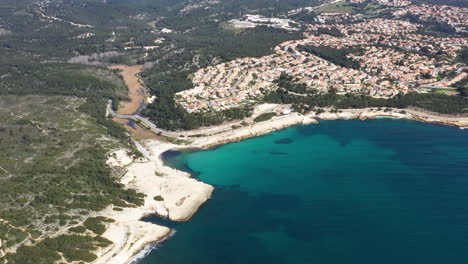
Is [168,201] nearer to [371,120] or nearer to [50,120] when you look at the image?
[50,120]

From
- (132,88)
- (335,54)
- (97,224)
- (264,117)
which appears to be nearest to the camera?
(97,224)

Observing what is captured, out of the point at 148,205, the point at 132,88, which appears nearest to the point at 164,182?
the point at 148,205

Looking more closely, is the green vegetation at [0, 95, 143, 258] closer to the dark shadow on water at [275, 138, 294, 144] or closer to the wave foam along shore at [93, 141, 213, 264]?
the wave foam along shore at [93, 141, 213, 264]

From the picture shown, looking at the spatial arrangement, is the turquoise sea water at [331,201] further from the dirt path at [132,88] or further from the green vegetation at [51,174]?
the dirt path at [132,88]

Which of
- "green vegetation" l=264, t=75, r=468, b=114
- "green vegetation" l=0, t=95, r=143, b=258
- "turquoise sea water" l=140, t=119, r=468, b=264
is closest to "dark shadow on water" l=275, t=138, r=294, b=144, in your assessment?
"turquoise sea water" l=140, t=119, r=468, b=264

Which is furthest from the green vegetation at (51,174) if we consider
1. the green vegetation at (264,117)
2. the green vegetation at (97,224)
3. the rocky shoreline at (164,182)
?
the green vegetation at (264,117)

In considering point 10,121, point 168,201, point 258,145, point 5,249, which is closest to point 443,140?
point 258,145

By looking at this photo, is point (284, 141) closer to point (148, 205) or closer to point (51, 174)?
point (148, 205)
